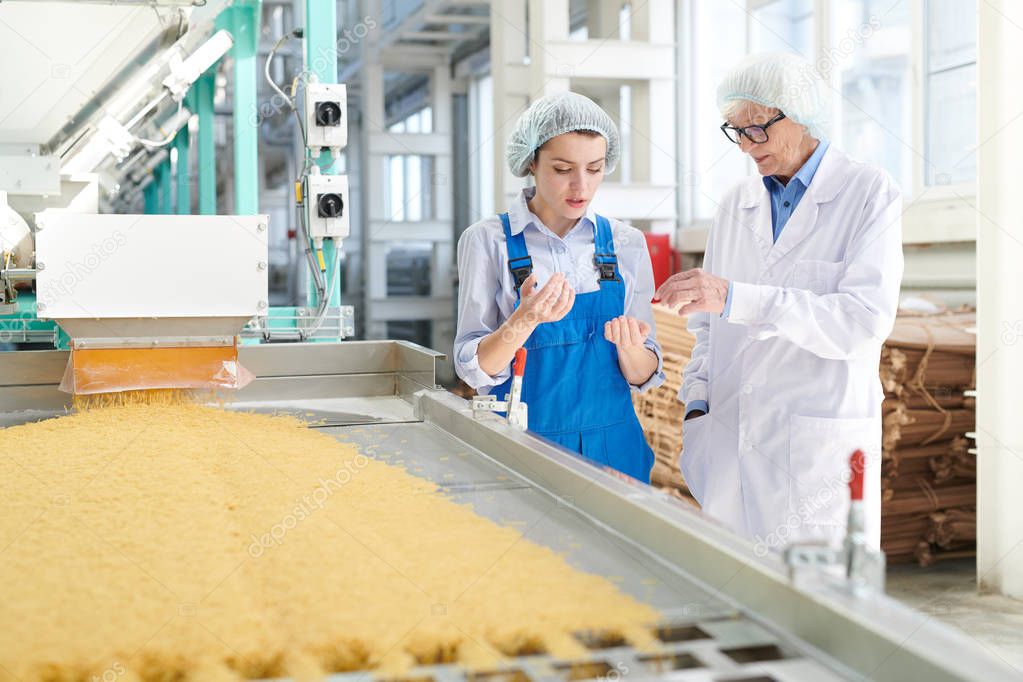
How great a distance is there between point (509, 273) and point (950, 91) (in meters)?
3.18

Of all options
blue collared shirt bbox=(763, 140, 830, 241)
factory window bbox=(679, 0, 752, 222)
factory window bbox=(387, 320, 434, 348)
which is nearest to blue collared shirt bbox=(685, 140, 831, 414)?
blue collared shirt bbox=(763, 140, 830, 241)

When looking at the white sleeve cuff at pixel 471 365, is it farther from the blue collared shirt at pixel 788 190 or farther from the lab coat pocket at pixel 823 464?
the lab coat pocket at pixel 823 464

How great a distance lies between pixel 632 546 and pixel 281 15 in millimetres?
9344

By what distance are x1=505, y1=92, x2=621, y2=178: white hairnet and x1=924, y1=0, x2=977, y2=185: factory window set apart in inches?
109

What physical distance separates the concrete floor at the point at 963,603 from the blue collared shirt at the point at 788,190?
5.89 feet

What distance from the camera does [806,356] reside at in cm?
205

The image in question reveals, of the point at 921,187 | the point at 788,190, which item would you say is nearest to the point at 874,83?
the point at 921,187

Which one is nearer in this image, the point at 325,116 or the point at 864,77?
the point at 325,116

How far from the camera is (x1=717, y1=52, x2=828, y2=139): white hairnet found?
203cm

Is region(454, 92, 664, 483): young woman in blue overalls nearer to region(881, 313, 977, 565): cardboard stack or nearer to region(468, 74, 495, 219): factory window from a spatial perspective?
region(881, 313, 977, 565): cardboard stack

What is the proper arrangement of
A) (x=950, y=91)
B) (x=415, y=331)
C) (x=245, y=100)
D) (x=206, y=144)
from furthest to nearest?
(x=415, y=331) → (x=206, y=144) → (x=245, y=100) → (x=950, y=91)

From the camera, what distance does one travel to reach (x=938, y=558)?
4312 millimetres

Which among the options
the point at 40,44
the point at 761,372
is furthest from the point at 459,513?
Answer: the point at 40,44

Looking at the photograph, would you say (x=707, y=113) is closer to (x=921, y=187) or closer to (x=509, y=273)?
(x=921, y=187)
